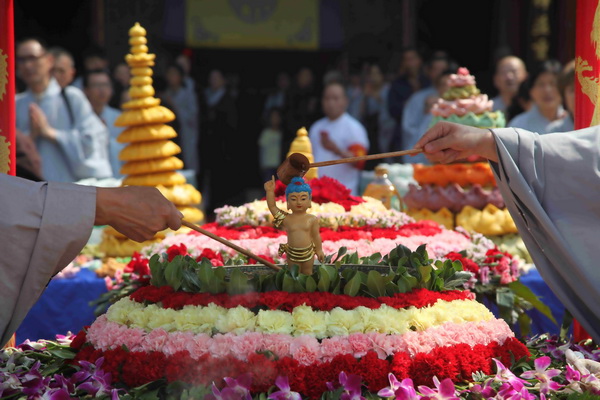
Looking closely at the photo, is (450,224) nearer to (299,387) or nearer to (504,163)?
(504,163)

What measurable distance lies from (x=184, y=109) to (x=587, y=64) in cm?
760

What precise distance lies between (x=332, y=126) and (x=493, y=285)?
4038mm

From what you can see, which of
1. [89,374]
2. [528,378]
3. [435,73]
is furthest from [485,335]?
[435,73]

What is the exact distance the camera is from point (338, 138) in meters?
7.86

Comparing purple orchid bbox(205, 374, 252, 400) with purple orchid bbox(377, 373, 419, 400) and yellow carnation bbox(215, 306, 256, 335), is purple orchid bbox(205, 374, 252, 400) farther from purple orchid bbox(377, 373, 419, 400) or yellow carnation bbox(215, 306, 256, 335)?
purple orchid bbox(377, 373, 419, 400)

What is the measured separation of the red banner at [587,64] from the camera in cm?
359

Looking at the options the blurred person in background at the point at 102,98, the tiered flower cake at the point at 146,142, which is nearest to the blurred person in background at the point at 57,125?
the blurred person in background at the point at 102,98

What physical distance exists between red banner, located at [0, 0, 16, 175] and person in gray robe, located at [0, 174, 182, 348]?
108 cm

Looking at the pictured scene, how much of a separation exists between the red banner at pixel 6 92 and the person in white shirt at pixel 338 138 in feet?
13.5

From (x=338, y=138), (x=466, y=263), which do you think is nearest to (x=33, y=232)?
(x=466, y=263)

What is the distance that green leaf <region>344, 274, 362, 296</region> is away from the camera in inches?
103

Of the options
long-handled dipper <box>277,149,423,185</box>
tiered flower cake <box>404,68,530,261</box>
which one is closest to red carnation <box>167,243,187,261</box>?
long-handled dipper <box>277,149,423,185</box>

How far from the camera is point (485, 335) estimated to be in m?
2.61

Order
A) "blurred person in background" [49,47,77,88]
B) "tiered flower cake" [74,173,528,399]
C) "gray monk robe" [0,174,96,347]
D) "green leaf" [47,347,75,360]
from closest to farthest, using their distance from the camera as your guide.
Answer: "tiered flower cake" [74,173,528,399]
"gray monk robe" [0,174,96,347]
"green leaf" [47,347,75,360]
"blurred person in background" [49,47,77,88]
